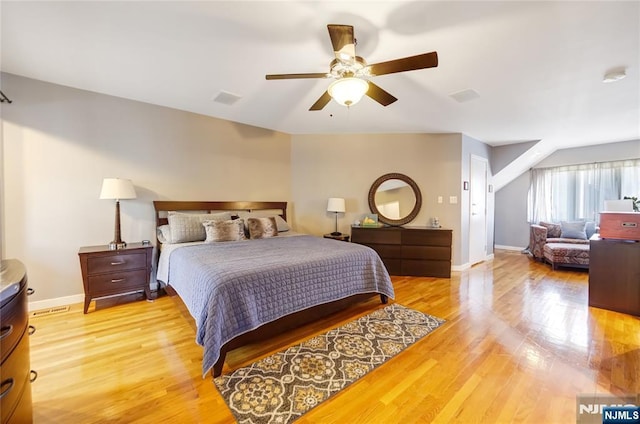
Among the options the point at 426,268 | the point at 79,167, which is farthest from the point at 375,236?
the point at 79,167

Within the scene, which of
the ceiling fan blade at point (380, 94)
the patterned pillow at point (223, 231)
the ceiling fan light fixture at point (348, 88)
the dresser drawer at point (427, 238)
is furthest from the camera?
the dresser drawer at point (427, 238)

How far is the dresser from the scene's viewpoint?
13.5ft

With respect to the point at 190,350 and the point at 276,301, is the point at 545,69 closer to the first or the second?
the point at 276,301

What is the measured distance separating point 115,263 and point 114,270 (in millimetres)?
82

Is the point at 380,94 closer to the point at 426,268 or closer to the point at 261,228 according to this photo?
the point at 261,228

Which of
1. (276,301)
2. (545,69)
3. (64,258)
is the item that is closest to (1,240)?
(64,258)

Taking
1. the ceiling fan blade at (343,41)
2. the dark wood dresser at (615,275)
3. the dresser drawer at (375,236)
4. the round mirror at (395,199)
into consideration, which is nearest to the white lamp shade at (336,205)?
the dresser drawer at (375,236)

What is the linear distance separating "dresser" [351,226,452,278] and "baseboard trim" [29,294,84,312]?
3.79m

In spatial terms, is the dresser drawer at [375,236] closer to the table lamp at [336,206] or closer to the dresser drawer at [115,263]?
the table lamp at [336,206]

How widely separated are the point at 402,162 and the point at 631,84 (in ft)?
8.98

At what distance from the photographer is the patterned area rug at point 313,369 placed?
152 centimetres

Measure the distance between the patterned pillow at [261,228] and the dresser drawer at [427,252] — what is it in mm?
2202

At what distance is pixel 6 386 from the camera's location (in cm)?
90

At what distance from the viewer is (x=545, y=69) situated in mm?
2453
